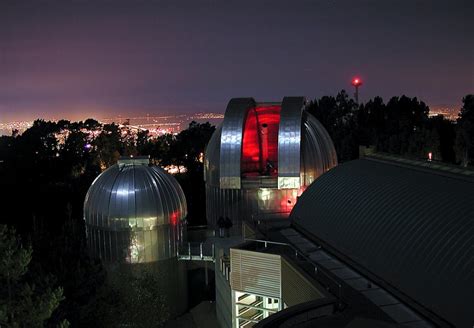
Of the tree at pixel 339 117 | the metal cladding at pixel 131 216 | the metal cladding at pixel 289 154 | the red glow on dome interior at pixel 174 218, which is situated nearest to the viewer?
the metal cladding at pixel 131 216

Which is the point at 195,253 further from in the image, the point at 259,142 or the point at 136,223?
the point at 259,142

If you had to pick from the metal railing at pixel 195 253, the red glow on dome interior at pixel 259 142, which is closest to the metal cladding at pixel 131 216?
the metal railing at pixel 195 253

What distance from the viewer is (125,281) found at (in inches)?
1025

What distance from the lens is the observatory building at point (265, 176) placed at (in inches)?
1254

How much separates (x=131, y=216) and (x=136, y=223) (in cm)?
46

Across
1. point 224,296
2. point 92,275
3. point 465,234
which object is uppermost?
point 465,234

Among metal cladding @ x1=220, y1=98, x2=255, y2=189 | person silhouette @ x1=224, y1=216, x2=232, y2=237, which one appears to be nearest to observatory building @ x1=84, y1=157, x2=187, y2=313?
person silhouette @ x1=224, y1=216, x2=232, y2=237

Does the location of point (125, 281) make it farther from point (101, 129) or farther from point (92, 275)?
point (101, 129)

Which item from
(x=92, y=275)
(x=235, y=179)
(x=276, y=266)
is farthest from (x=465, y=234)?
(x=235, y=179)

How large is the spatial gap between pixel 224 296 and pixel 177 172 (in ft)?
139

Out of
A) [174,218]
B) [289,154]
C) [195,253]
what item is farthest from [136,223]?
[289,154]

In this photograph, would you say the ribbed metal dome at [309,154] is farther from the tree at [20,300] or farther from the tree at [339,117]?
the tree at [339,117]

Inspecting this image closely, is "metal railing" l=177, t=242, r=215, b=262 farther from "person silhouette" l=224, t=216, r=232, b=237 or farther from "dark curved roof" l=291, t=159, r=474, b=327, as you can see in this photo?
"dark curved roof" l=291, t=159, r=474, b=327

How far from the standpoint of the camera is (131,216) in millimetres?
28750
